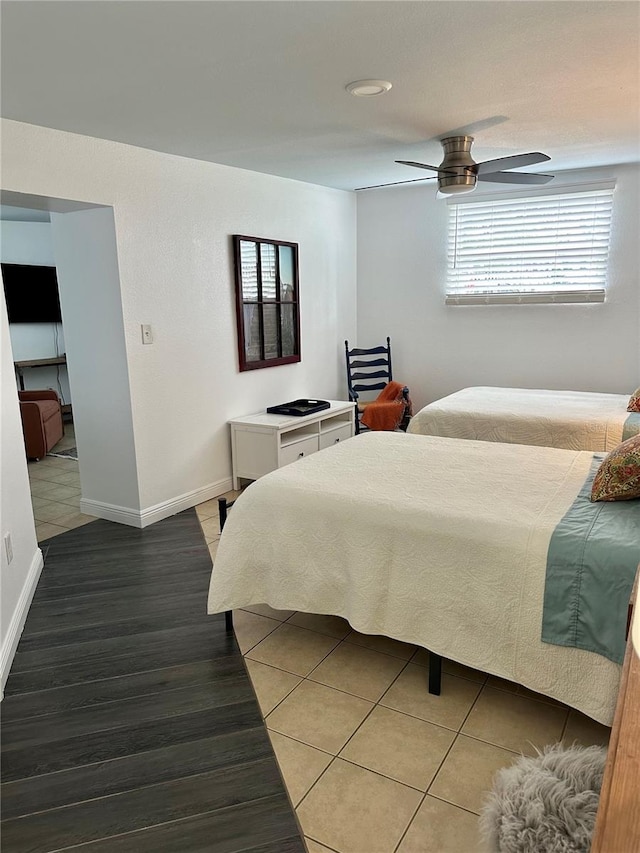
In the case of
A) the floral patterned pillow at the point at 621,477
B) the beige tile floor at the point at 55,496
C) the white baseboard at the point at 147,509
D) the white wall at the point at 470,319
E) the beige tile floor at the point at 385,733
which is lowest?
the beige tile floor at the point at 385,733

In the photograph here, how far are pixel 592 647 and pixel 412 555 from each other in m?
0.62

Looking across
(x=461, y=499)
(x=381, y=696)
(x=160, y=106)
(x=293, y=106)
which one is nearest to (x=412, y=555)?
(x=461, y=499)

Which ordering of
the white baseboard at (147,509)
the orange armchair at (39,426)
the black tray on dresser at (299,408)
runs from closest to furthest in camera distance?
the white baseboard at (147,509) < the black tray on dresser at (299,408) < the orange armchair at (39,426)

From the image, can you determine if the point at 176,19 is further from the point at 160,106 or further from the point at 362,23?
the point at 160,106

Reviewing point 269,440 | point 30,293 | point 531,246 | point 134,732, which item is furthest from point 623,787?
point 30,293

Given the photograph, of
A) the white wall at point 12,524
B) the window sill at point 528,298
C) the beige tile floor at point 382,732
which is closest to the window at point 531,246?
the window sill at point 528,298

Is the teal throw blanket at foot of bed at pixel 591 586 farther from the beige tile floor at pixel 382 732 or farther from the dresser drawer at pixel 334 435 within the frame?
the dresser drawer at pixel 334 435

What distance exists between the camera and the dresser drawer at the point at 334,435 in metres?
4.70

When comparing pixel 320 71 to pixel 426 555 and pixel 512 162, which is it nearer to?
pixel 512 162

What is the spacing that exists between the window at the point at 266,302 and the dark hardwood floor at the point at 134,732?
2.04 metres

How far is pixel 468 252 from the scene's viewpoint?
206 inches

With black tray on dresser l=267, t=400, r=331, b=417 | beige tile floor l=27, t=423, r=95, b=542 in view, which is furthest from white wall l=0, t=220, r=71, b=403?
black tray on dresser l=267, t=400, r=331, b=417

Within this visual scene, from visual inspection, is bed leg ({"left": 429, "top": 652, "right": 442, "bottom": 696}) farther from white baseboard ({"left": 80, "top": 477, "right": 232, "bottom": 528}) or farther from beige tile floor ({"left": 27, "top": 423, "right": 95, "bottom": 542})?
beige tile floor ({"left": 27, "top": 423, "right": 95, "bottom": 542})

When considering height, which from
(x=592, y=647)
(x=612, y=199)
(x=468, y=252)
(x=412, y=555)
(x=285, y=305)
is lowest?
(x=592, y=647)
